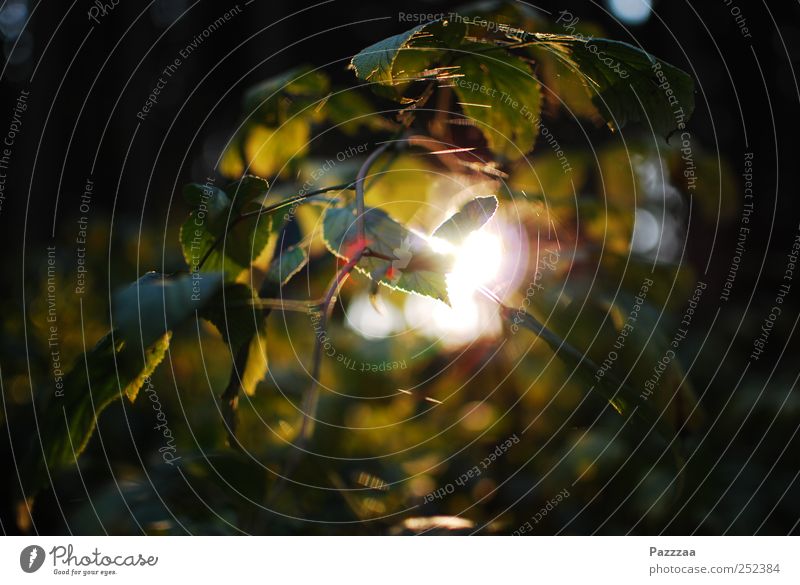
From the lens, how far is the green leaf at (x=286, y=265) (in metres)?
0.37

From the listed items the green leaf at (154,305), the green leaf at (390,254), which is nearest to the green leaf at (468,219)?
the green leaf at (390,254)

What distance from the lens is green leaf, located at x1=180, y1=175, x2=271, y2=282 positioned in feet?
1.18

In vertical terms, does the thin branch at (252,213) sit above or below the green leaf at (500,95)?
below

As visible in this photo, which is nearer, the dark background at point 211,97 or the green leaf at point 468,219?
the green leaf at point 468,219

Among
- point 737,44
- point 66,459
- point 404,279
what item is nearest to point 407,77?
point 404,279

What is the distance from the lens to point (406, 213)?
50 cm

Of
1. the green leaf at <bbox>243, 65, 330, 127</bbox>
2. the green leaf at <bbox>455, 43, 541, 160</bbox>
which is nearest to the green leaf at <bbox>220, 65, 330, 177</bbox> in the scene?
the green leaf at <bbox>243, 65, 330, 127</bbox>

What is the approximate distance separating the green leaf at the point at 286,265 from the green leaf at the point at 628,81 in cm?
17

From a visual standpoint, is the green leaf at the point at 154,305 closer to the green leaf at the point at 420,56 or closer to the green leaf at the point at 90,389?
the green leaf at the point at 90,389

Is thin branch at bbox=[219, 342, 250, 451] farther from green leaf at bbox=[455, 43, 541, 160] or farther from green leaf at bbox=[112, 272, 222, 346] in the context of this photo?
green leaf at bbox=[455, 43, 541, 160]

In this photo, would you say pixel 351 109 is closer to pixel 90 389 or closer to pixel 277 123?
pixel 277 123

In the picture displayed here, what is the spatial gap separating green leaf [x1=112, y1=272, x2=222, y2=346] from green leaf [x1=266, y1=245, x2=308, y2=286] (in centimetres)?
5
